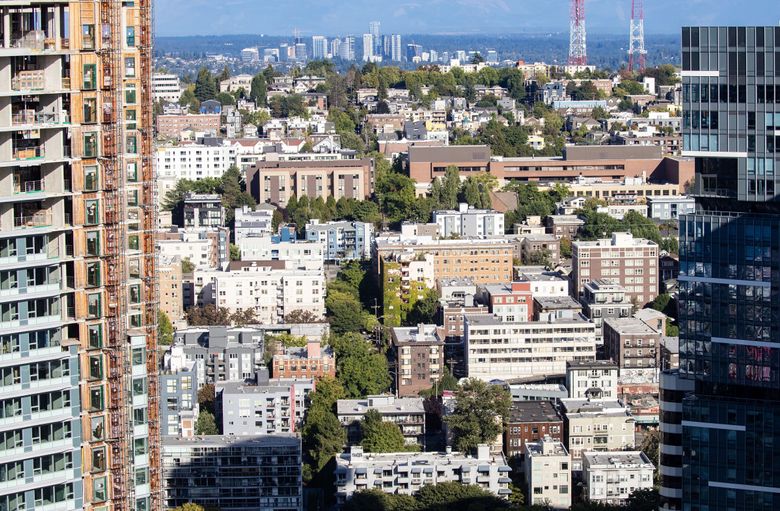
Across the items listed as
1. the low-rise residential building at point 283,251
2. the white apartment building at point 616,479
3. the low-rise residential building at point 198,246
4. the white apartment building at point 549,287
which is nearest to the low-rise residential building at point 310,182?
the low-rise residential building at point 198,246

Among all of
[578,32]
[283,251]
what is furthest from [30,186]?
[578,32]

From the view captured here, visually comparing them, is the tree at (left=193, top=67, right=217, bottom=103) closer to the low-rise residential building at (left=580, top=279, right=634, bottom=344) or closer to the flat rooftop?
the low-rise residential building at (left=580, top=279, right=634, bottom=344)

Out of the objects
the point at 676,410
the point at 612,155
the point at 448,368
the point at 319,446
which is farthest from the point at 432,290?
the point at 676,410

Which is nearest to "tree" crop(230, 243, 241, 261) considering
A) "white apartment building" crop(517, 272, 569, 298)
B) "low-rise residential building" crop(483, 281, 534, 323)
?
"white apartment building" crop(517, 272, 569, 298)

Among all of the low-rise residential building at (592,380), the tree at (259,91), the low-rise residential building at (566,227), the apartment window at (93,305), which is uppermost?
the tree at (259,91)

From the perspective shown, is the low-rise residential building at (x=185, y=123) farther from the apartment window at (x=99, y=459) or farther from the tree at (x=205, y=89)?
the apartment window at (x=99, y=459)

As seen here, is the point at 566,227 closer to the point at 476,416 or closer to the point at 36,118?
the point at 476,416
